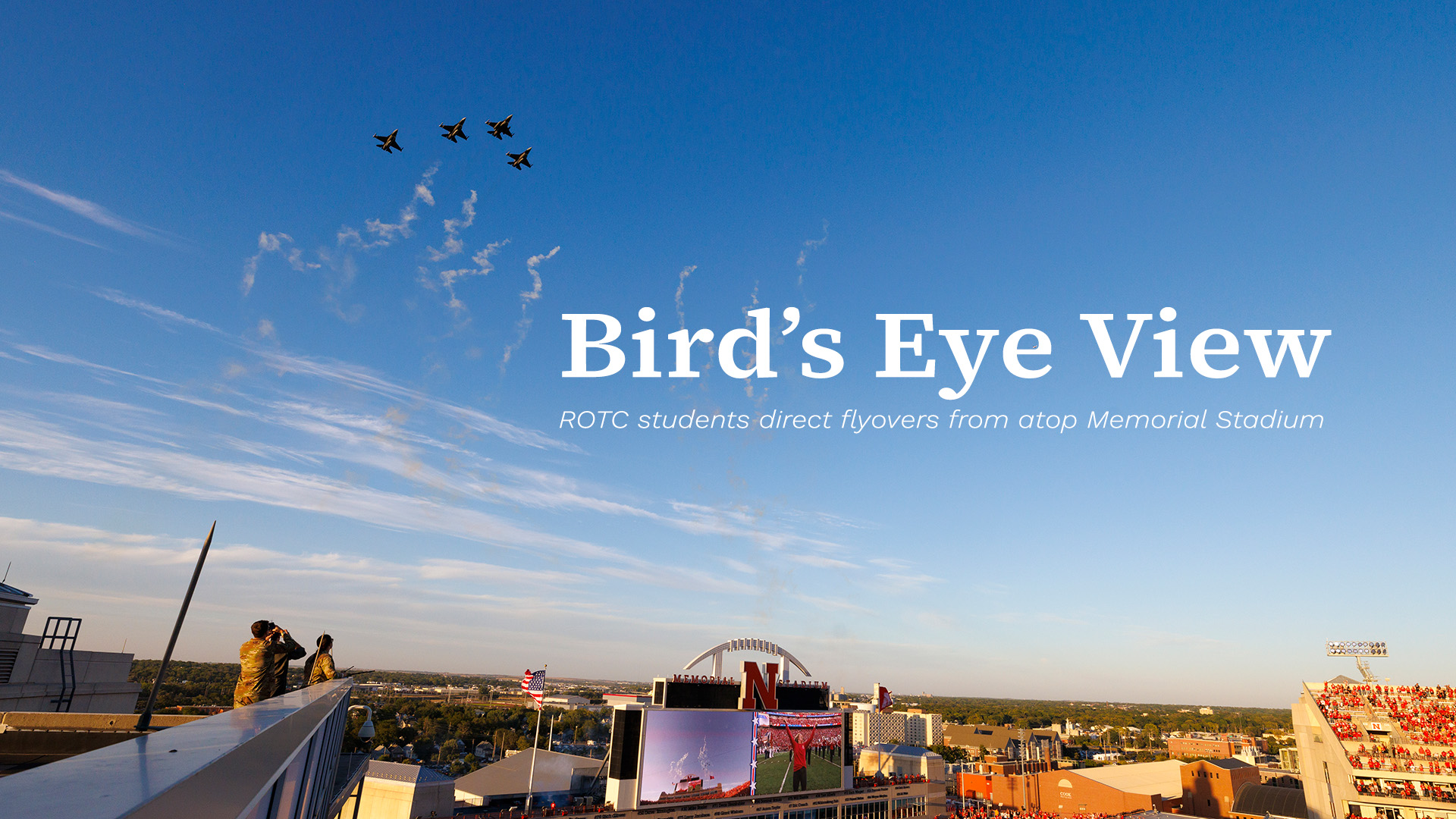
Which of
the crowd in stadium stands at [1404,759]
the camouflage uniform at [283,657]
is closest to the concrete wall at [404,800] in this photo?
the camouflage uniform at [283,657]

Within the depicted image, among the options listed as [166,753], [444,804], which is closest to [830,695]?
[444,804]

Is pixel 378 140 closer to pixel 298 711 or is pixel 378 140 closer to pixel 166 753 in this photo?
pixel 298 711

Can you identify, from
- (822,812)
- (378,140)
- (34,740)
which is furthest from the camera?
(822,812)

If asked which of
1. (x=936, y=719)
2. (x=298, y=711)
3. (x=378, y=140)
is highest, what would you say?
(x=378, y=140)

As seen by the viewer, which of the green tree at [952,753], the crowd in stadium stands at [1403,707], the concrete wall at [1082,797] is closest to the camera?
the crowd in stadium stands at [1403,707]

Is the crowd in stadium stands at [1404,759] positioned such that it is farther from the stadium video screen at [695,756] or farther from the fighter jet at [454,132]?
the fighter jet at [454,132]

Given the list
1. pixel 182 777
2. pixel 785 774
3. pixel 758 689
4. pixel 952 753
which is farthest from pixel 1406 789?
pixel 952 753

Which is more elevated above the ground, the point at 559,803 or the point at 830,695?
the point at 830,695

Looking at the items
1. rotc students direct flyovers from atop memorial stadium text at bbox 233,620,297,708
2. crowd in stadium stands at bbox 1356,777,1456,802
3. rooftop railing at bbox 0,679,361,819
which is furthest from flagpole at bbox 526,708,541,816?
crowd in stadium stands at bbox 1356,777,1456,802

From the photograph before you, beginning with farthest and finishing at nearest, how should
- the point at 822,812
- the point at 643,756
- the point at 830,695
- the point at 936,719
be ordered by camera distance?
the point at 936,719 < the point at 830,695 < the point at 822,812 < the point at 643,756
